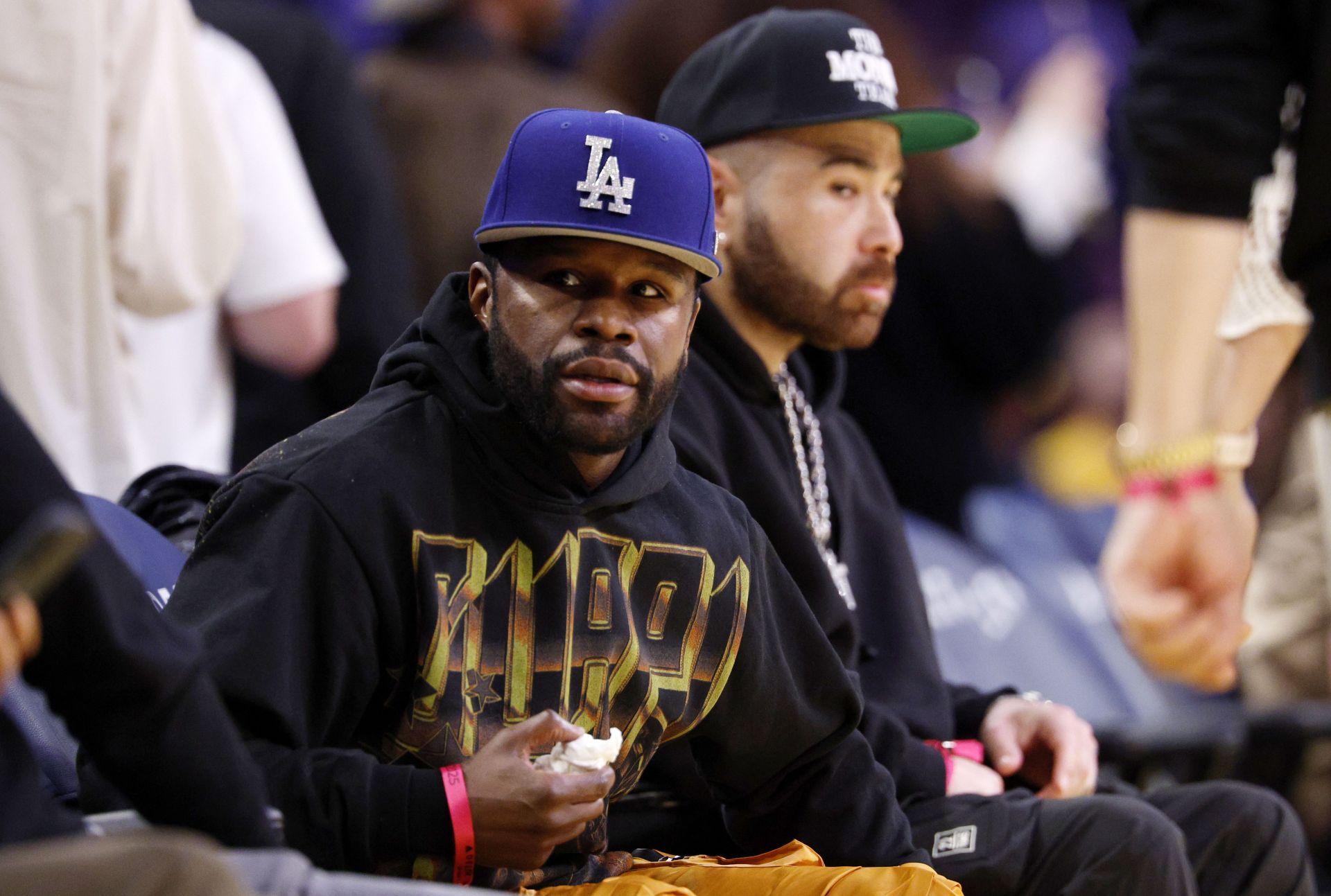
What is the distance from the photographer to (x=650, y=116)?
479cm

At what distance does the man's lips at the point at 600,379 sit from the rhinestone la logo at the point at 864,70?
1013 mm

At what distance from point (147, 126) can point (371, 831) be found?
1.80 m

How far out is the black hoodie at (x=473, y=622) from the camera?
6.81ft

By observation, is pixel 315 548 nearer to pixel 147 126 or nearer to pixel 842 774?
pixel 842 774

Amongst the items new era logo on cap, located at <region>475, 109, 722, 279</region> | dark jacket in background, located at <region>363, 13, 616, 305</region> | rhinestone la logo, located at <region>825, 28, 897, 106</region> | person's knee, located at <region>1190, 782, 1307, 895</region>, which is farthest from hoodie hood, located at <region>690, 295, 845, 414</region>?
dark jacket in background, located at <region>363, 13, 616, 305</region>

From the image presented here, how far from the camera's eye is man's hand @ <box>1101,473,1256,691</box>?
297 centimetres

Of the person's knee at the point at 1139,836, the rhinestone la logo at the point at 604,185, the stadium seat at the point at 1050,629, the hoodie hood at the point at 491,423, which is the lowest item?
the stadium seat at the point at 1050,629

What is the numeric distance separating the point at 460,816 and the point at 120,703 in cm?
44

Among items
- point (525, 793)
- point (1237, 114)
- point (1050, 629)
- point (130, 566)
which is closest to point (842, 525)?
point (1237, 114)

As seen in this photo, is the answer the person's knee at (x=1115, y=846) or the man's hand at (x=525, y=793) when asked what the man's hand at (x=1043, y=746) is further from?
the man's hand at (x=525, y=793)

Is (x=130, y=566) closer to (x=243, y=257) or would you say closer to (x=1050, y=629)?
(x=243, y=257)

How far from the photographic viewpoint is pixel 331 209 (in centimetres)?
427

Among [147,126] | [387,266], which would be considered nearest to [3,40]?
[147,126]

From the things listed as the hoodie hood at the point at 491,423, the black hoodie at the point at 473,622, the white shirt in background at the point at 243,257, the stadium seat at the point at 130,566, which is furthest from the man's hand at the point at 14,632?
the white shirt in background at the point at 243,257
